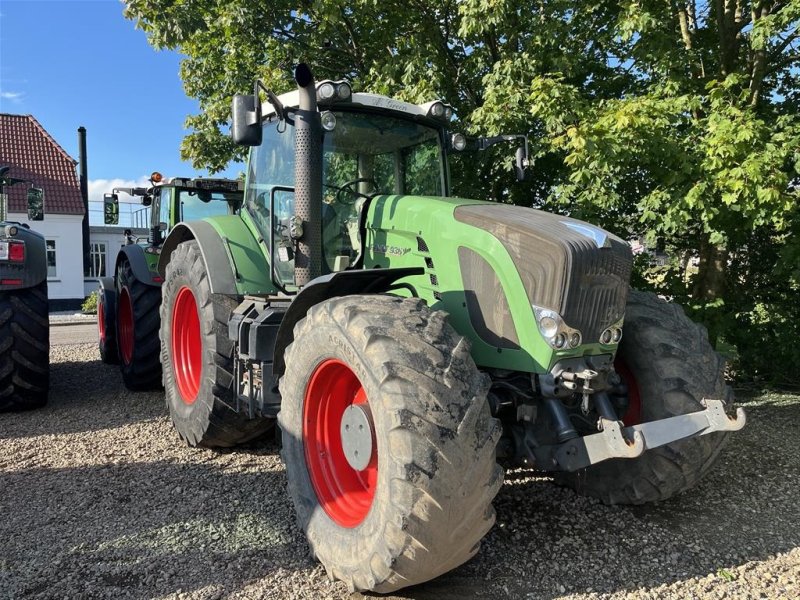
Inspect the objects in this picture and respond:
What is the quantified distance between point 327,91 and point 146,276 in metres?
3.87

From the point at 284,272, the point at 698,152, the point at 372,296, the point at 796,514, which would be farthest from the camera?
the point at 698,152

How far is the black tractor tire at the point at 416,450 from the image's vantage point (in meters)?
2.49

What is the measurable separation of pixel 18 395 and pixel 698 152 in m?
6.74

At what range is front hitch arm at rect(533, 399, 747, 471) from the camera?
282cm

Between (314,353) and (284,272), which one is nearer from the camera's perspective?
(314,353)

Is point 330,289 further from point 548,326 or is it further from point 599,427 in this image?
point 599,427

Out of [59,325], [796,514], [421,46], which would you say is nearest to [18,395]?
[421,46]

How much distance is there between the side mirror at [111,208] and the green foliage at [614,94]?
2.51 m

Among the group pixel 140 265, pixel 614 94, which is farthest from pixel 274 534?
pixel 614 94

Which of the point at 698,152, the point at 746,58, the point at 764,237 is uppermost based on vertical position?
the point at 746,58

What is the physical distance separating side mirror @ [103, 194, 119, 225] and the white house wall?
→ 48.9ft

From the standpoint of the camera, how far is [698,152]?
18.7 feet

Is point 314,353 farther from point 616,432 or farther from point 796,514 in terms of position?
point 796,514

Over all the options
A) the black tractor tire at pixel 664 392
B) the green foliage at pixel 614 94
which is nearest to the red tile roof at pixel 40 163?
the green foliage at pixel 614 94
